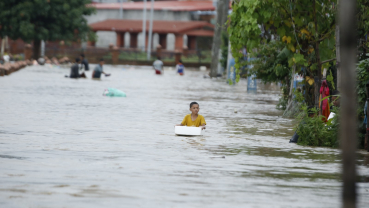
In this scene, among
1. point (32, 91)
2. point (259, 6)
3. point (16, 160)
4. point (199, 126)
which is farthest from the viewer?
point (32, 91)

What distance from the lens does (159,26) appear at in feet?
261

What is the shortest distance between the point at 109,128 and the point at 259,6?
392 centimetres

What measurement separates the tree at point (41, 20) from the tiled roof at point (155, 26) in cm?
809

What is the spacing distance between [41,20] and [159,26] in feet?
48.7

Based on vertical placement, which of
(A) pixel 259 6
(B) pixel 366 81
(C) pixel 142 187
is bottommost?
(C) pixel 142 187

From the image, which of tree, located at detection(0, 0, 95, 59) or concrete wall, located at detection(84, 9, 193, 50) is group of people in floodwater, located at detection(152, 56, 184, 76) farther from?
concrete wall, located at detection(84, 9, 193, 50)

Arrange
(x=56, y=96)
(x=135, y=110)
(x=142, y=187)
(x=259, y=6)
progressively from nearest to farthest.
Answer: (x=142, y=187) < (x=259, y=6) < (x=135, y=110) < (x=56, y=96)

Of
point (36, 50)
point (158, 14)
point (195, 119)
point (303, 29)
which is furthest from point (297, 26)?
point (158, 14)

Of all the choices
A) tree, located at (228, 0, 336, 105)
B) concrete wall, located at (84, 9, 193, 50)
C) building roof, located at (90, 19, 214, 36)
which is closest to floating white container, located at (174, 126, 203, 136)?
tree, located at (228, 0, 336, 105)

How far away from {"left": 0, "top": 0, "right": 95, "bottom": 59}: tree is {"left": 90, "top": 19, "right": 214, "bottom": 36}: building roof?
322 inches

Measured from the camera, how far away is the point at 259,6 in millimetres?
14969

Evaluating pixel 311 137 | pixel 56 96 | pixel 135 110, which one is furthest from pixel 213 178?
pixel 56 96

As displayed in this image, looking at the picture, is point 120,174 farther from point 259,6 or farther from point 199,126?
point 259,6

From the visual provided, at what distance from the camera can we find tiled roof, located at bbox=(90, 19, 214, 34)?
7688 cm
